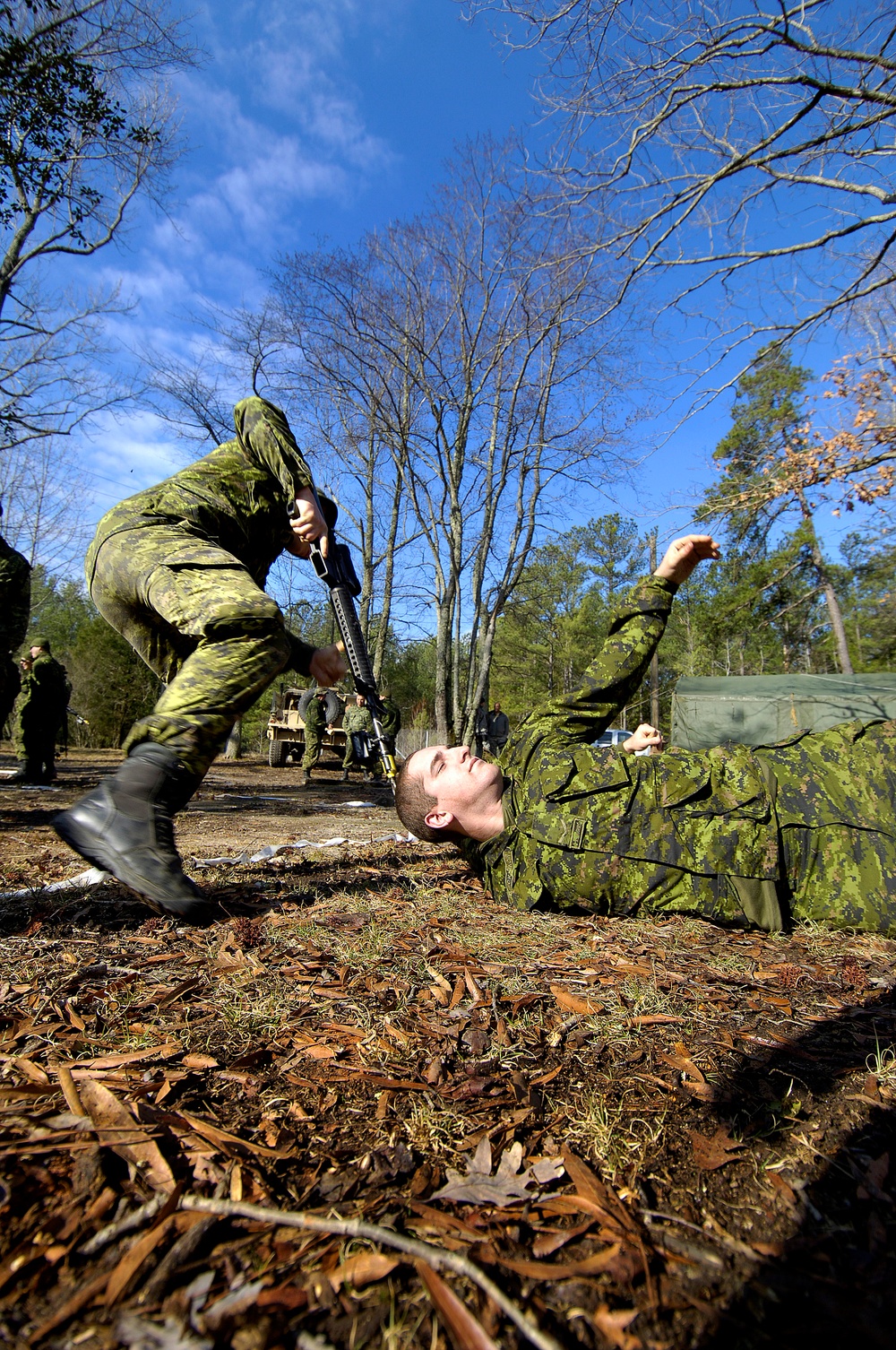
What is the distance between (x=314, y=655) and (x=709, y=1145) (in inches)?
90.4

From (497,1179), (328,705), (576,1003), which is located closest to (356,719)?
(328,705)

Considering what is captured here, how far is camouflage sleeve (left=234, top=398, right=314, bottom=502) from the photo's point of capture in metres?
2.62

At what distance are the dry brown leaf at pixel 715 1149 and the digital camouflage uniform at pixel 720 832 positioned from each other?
1.16 meters

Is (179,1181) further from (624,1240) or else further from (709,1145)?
(709,1145)

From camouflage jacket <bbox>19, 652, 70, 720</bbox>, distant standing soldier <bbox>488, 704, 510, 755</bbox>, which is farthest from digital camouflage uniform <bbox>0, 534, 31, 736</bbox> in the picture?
distant standing soldier <bbox>488, 704, 510, 755</bbox>

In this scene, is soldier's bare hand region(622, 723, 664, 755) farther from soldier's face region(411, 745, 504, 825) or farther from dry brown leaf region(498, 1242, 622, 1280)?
dry brown leaf region(498, 1242, 622, 1280)

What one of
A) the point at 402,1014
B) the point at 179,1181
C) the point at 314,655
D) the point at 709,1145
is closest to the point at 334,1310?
the point at 179,1181

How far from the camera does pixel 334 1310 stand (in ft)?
2.32

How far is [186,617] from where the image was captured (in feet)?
6.89

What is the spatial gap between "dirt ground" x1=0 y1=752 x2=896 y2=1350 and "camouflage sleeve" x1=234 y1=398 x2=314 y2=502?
171 centimetres

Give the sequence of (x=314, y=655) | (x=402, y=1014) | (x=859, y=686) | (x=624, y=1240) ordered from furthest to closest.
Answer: (x=859, y=686), (x=314, y=655), (x=402, y=1014), (x=624, y=1240)

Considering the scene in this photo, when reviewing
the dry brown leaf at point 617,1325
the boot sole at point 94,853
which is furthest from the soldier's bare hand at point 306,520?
the dry brown leaf at point 617,1325

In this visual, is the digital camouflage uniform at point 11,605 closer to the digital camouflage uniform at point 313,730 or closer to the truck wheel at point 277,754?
the digital camouflage uniform at point 313,730

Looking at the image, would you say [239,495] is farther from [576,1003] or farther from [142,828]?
[576,1003]
